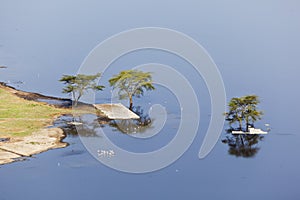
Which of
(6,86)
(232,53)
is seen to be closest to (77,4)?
(232,53)

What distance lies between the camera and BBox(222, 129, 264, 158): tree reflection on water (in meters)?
29.4

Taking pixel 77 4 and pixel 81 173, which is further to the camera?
pixel 77 4

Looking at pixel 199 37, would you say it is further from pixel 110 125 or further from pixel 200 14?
pixel 110 125

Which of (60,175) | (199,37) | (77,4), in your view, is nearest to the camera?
(60,175)

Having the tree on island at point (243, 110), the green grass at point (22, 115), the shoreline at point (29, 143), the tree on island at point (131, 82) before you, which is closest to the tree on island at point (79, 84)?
the tree on island at point (131, 82)

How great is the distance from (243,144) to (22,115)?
14.4 meters

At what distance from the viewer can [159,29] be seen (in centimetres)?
6475

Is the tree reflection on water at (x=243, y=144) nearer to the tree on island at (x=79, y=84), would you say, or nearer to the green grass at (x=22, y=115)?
the tree on island at (x=79, y=84)

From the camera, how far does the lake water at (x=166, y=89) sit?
81.7ft

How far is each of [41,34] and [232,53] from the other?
24870 mm

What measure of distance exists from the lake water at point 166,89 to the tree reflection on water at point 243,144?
0.31 metres

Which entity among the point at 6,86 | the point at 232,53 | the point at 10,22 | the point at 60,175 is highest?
the point at 10,22

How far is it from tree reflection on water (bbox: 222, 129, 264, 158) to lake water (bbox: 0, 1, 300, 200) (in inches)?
12.1

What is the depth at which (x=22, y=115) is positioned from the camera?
34.7m
